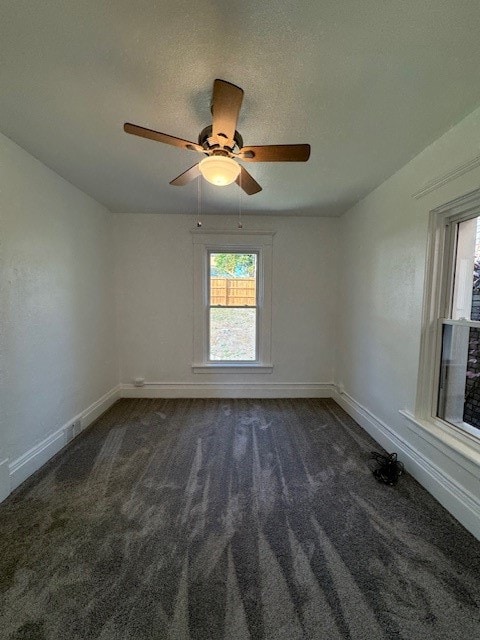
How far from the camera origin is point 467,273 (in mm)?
1909

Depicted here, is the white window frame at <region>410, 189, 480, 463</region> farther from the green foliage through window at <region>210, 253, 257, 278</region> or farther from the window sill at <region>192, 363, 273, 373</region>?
the green foliage through window at <region>210, 253, 257, 278</region>

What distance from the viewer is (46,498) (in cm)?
188

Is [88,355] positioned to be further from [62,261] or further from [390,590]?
[390,590]

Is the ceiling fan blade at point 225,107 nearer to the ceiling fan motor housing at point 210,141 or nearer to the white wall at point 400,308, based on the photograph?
the ceiling fan motor housing at point 210,141

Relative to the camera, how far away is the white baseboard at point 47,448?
1.99 m

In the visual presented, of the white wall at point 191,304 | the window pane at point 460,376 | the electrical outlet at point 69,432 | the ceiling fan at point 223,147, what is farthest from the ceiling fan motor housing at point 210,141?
the electrical outlet at point 69,432

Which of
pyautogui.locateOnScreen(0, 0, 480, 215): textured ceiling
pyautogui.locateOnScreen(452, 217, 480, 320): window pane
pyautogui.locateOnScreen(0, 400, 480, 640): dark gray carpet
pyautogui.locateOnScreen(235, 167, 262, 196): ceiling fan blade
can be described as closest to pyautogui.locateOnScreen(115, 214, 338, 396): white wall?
pyautogui.locateOnScreen(0, 400, 480, 640): dark gray carpet

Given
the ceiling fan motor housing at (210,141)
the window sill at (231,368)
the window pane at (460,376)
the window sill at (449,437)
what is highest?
the ceiling fan motor housing at (210,141)

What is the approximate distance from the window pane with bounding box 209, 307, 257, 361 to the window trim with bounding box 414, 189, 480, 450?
2.10 meters

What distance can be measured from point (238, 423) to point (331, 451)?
3.26ft

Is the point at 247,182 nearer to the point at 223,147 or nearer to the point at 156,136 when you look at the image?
the point at 223,147

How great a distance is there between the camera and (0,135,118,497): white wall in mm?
1963

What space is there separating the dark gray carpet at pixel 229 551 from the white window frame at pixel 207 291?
4.60ft

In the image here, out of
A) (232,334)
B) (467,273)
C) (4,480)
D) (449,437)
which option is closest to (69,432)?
(4,480)
